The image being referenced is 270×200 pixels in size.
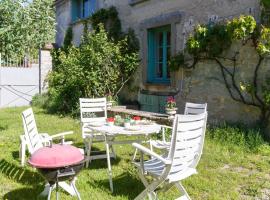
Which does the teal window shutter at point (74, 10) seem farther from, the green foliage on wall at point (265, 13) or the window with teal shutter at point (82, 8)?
the green foliage on wall at point (265, 13)

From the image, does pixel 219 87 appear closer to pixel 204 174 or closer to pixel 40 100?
pixel 204 174

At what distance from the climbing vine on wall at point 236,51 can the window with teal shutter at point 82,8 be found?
678cm

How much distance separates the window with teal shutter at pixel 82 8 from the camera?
13.4 meters

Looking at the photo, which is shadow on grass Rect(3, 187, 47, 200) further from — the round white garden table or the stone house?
the stone house

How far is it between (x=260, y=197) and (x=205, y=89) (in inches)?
163

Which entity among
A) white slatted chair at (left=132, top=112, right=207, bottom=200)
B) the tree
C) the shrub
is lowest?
the shrub

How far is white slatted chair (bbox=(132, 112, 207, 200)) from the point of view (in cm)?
323

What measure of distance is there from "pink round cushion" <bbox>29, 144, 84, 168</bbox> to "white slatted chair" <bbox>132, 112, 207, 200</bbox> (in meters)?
0.73

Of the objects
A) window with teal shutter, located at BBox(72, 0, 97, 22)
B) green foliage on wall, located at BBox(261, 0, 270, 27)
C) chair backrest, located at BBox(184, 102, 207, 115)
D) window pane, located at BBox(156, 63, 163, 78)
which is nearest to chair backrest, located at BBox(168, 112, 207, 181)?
chair backrest, located at BBox(184, 102, 207, 115)

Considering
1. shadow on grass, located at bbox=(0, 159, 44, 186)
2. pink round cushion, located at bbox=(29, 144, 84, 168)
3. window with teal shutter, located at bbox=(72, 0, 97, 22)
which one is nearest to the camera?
pink round cushion, located at bbox=(29, 144, 84, 168)

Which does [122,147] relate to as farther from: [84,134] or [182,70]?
[182,70]

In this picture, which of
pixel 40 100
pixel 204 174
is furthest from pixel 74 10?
pixel 204 174

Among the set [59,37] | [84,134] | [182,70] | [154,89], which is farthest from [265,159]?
[59,37]

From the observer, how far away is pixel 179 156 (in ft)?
10.9
